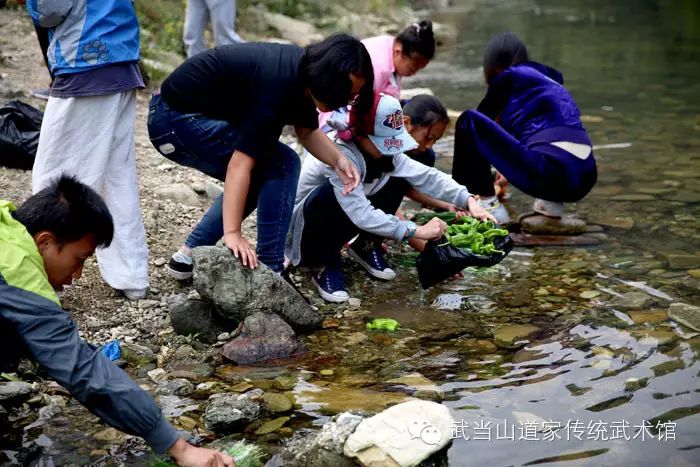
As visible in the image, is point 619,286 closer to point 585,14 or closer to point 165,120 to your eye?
point 165,120

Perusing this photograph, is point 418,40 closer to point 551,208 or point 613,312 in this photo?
point 551,208

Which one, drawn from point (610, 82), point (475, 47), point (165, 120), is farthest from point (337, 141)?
point (475, 47)

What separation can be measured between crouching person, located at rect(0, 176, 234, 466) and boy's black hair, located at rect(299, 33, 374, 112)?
3.90 feet

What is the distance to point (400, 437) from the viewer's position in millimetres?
2703

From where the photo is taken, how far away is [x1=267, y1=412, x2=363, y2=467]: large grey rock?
9.05ft

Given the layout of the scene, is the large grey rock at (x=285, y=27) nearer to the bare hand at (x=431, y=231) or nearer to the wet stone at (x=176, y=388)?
the bare hand at (x=431, y=231)

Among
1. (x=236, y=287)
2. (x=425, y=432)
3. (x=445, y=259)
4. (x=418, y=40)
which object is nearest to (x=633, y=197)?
(x=418, y=40)

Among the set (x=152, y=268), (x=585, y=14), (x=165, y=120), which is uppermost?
(x=165, y=120)

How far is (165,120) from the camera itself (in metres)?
3.89

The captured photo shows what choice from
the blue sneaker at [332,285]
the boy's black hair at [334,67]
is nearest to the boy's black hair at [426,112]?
the blue sneaker at [332,285]

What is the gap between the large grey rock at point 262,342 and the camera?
360cm

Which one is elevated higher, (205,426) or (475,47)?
(205,426)

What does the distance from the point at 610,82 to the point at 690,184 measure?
4.27 metres

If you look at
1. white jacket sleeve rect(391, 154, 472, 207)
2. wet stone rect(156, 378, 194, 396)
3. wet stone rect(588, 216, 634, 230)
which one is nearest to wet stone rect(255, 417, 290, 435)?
wet stone rect(156, 378, 194, 396)
